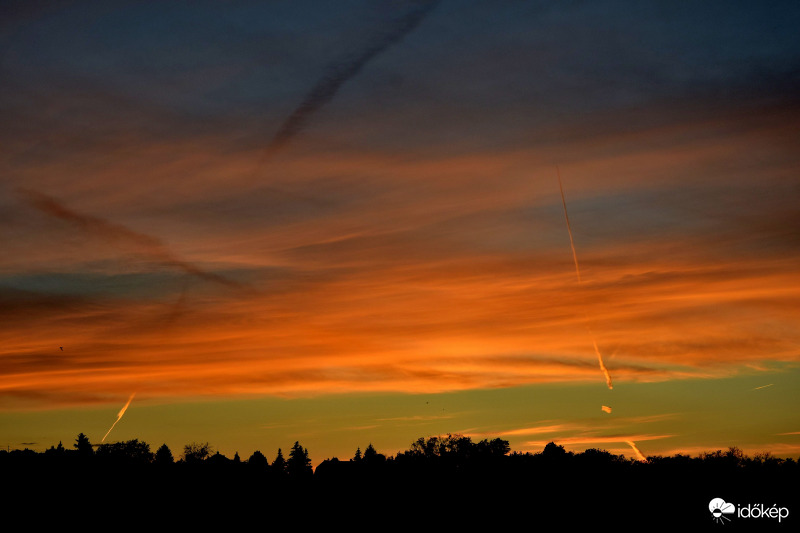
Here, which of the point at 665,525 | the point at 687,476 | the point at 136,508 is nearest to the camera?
the point at 665,525

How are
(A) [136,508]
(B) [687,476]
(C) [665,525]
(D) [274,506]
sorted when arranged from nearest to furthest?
(C) [665,525], (A) [136,508], (D) [274,506], (B) [687,476]

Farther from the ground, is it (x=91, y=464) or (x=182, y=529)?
(x=91, y=464)

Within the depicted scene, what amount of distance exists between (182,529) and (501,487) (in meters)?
70.6

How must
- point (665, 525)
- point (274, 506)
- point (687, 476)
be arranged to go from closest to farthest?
point (665, 525) < point (274, 506) < point (687, 476)

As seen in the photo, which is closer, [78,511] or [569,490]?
[78,511]

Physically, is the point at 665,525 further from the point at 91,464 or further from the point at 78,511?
the point at 91,464

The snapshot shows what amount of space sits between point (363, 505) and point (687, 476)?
229 feet

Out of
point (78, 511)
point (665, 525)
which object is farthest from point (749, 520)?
point (78, 511)

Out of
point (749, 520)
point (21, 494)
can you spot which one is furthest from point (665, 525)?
point (21, 494)

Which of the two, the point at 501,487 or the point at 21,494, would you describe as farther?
the point at 501,487

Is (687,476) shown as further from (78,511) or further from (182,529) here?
(78,511)

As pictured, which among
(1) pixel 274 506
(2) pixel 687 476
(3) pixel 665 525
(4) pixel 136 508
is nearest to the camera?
(3) pixel 665 525

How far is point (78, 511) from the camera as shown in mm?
160750

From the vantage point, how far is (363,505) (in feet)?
599
